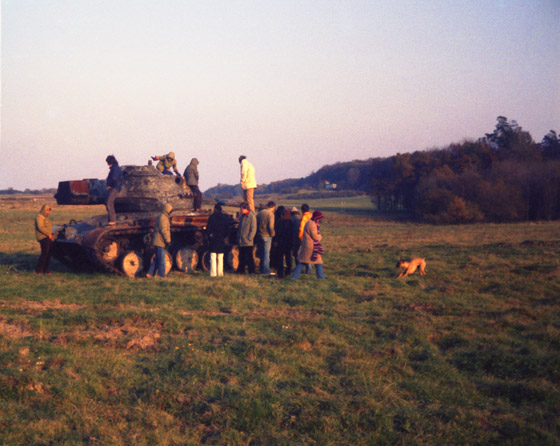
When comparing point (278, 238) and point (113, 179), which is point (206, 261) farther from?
point (113, 179)

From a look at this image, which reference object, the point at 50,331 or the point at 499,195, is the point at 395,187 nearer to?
the point at 499,195

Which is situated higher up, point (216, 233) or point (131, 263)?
point (216, 233)

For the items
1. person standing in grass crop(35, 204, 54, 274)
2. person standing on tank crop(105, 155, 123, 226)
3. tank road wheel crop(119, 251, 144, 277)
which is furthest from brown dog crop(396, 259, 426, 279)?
person standing in grass crop(35, 204, 54, 274)

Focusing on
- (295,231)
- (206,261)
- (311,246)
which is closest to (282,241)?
(295,231)

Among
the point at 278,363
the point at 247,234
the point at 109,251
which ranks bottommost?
the point at 278,363

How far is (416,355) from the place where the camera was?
7199mm

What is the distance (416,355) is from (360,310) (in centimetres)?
268

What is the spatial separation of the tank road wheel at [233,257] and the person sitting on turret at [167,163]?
300 centimetres

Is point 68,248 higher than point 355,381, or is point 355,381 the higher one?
point 68,248

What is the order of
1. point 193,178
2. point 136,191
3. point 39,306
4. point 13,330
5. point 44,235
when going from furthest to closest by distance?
point 193,178 < point 136,191 < point 44,235 < point 39,306 < point 13,330

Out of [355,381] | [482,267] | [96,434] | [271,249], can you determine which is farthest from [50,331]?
[482,267]

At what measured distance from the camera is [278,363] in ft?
22.0

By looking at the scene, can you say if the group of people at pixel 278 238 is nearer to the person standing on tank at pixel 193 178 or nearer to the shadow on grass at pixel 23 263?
the person standing on tank at pixel 193 178

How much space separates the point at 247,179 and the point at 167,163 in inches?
105
